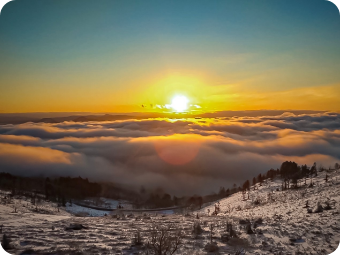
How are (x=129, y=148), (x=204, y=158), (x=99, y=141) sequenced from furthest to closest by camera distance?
(x=99, y=141), (x=129, y=148), (x=204, y=158)

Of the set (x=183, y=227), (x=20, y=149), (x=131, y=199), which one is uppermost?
(x=183, y=227)

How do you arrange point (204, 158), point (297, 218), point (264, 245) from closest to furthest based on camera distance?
point (264, 245), point (297, 218), point (204, 158)

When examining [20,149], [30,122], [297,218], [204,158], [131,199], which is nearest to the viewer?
[297,218]

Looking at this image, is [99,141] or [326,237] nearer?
[326,237]

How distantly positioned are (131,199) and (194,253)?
5825 cm

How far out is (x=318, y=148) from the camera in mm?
114438

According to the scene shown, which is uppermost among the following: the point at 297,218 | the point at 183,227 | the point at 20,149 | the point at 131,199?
the point at 297,218

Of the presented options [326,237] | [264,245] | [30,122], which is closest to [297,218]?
[326,237]

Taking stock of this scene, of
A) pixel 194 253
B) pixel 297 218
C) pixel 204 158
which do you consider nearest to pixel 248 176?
pixel 204 158

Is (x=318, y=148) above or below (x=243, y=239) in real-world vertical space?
below

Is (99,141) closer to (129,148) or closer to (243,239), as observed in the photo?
(129,148)

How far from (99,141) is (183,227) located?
143886 mm

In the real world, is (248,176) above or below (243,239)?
below

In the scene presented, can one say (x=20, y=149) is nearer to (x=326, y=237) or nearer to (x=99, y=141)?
(x=99, y=141)
